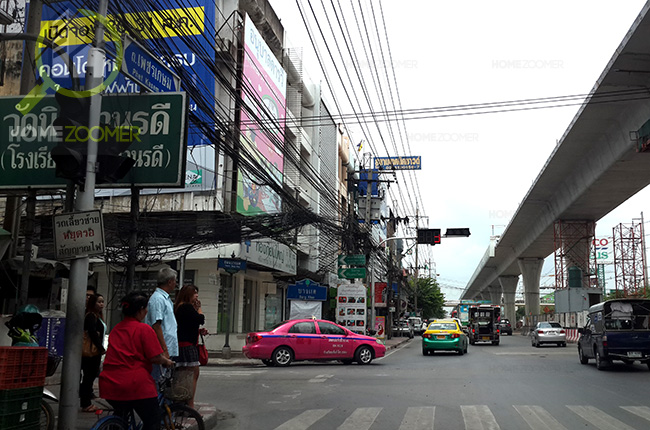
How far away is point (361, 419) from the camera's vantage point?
29.0ft

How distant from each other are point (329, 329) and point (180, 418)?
41.2 ft

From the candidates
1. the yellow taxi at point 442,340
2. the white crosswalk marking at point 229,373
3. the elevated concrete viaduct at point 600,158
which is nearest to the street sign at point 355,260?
the yellow taxi at point 442,340

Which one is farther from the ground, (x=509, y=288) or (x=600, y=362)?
(x=509, y=288)

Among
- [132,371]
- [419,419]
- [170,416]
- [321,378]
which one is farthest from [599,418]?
[321,378]

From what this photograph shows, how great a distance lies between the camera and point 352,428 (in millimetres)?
8164

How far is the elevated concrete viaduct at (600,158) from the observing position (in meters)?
21.1

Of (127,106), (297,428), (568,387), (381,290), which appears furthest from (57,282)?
(381,290)

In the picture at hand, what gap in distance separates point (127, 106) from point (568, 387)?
10.2m

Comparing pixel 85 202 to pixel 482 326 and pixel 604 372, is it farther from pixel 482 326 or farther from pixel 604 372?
pixel 482 326

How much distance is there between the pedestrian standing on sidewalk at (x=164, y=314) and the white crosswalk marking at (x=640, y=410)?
679cm

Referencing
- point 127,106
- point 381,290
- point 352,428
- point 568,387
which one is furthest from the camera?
point 381,290

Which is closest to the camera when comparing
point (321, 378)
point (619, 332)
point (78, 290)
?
point (78, 290)

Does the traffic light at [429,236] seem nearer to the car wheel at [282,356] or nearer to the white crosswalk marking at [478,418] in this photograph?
the car wheel at [282,356]

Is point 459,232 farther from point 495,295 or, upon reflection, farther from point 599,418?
point 495,295
